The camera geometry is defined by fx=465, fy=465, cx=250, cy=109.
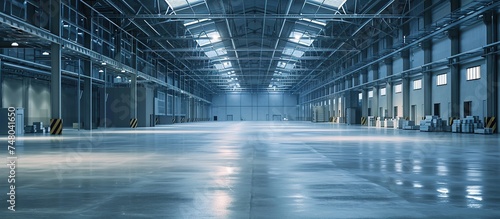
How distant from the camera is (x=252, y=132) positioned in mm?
32469

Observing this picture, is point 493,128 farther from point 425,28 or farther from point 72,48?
point 72,48

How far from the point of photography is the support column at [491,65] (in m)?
26.7

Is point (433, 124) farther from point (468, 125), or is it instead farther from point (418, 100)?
point (418, 100)

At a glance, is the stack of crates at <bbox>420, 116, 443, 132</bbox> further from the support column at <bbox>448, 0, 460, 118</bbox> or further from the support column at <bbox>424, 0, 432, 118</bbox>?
the support column at <bbox>424, 0, 432, 118</bbox>

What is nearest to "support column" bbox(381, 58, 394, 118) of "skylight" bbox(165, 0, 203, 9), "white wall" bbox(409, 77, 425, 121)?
"white wall" bbox(409, 77, 425, 121)

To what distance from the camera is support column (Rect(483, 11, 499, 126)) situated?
26656 mm

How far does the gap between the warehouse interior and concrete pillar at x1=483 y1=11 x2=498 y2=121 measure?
0.09 meters

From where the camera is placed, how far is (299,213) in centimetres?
539

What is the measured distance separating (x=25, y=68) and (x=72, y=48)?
759 centimetres

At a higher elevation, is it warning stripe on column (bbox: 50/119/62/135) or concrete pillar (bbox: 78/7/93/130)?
concrete pillar (bbox: 78/7/93/130)

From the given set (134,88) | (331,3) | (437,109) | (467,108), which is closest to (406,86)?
(437,109)

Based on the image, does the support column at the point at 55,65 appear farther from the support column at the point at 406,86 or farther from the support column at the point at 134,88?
the support column at the point at 406,86

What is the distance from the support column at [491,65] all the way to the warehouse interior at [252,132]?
0.09m

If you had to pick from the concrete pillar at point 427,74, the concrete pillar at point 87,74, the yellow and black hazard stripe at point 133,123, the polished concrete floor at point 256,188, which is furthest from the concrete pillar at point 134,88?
the polished concrete floor at point 256,188
